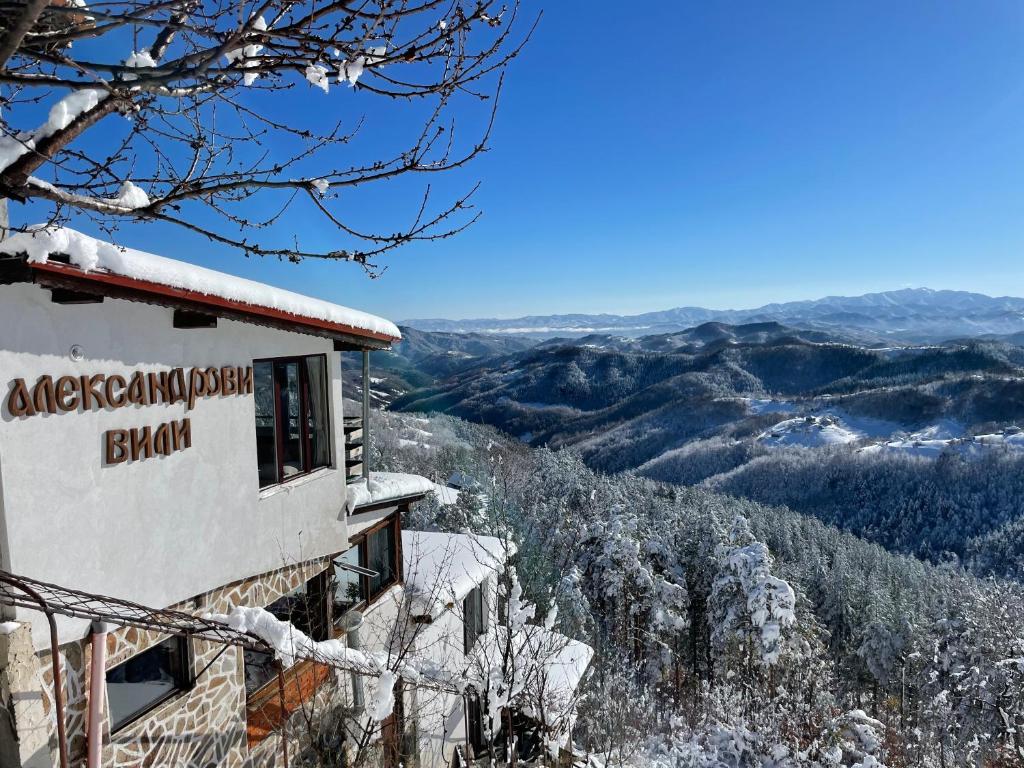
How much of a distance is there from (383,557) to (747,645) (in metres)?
24.5

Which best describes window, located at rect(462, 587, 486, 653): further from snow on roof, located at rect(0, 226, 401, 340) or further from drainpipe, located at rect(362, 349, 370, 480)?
snow on roof, located at rect(0, 226, 401, 340)

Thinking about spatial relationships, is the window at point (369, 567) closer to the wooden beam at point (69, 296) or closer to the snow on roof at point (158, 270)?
the snow on roof at point (158, 270)

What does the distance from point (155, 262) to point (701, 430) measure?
14781 centimetres

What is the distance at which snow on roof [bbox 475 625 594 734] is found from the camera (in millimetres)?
7215

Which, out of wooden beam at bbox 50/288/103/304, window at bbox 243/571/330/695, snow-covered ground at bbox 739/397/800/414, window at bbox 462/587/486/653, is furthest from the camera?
snow-covered ground at bbox 739/397/800/414

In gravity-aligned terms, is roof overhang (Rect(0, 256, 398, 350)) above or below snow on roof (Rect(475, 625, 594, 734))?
above

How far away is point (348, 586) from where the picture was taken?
346 inches

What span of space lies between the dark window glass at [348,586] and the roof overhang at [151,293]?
11.8 feet

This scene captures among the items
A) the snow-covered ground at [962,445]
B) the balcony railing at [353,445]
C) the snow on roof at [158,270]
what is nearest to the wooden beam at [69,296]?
the snow on roof at [158,270]

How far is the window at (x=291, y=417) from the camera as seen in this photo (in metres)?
6.48

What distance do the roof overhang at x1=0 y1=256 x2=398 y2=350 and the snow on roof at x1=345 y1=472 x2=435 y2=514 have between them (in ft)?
7.64

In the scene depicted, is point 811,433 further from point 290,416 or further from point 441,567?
point 290,416

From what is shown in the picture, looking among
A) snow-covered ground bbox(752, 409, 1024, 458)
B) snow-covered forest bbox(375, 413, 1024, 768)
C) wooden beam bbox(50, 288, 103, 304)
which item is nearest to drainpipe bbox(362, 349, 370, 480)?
wooden beam bbox(50, 288, 103, 304)

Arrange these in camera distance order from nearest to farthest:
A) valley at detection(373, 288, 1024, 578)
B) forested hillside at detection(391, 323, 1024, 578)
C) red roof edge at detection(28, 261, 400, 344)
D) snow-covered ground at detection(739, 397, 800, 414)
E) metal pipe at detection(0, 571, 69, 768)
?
metal pipe at detection(0, 571, 69, 768)
red roof edge at detection(28, 261, 400, 344)
forested hillside at detection(391, 323, 1024, 578)
valley at detection(373, 288, 1024, 578)
snow-covered ground at detection(739, 397, 800, 414)
